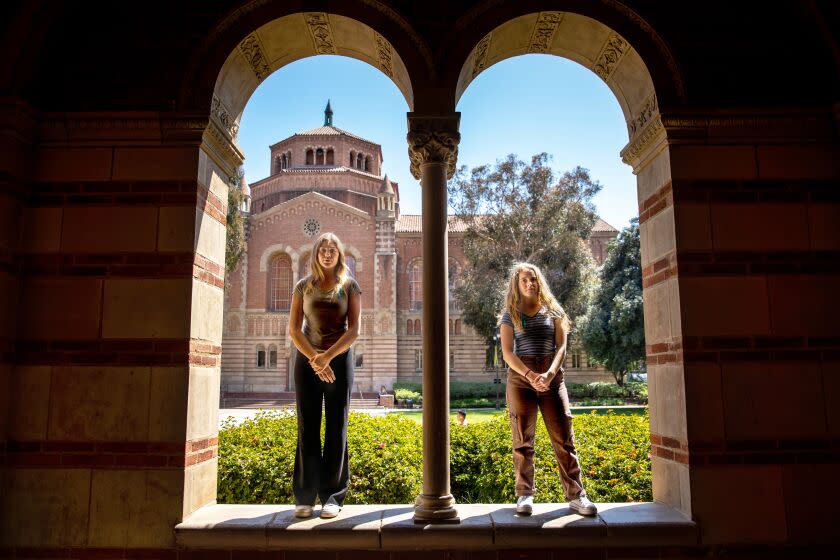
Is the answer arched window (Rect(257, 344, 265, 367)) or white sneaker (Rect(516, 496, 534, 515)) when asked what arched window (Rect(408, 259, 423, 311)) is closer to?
arched window (Rect(257, 344, 265, 367))

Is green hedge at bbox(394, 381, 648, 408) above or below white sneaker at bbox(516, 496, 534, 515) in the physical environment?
below

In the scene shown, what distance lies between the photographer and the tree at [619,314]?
29406mm

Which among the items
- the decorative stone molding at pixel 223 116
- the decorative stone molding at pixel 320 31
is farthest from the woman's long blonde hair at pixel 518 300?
the decorative stone molding at pixel 223 116

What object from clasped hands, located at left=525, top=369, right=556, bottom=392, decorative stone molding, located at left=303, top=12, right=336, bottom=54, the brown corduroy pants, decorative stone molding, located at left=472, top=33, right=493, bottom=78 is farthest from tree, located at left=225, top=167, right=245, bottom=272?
clasped hands, located at left=525, top=369, right=556, bottom=392

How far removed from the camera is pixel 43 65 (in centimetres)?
465

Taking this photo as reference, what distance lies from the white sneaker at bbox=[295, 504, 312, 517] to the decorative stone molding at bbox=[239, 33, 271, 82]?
3.71 metres

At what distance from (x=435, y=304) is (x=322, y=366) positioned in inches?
38.6

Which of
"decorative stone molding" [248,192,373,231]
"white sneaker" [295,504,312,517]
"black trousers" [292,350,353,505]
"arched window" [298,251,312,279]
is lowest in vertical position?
"white sneaker" [295,504,312,517]

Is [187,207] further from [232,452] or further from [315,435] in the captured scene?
[232,452]

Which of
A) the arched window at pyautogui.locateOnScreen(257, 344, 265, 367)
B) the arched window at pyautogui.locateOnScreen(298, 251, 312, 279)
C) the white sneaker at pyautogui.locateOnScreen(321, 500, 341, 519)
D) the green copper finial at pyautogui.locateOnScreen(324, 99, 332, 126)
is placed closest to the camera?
the white sneaker at pyautogui.locateOnScreen(321, 500, 341, 519)

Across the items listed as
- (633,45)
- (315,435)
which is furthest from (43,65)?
(633,45)

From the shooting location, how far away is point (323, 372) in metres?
4.29

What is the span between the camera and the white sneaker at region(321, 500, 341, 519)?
4.22 m

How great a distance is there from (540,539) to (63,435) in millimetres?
3581
